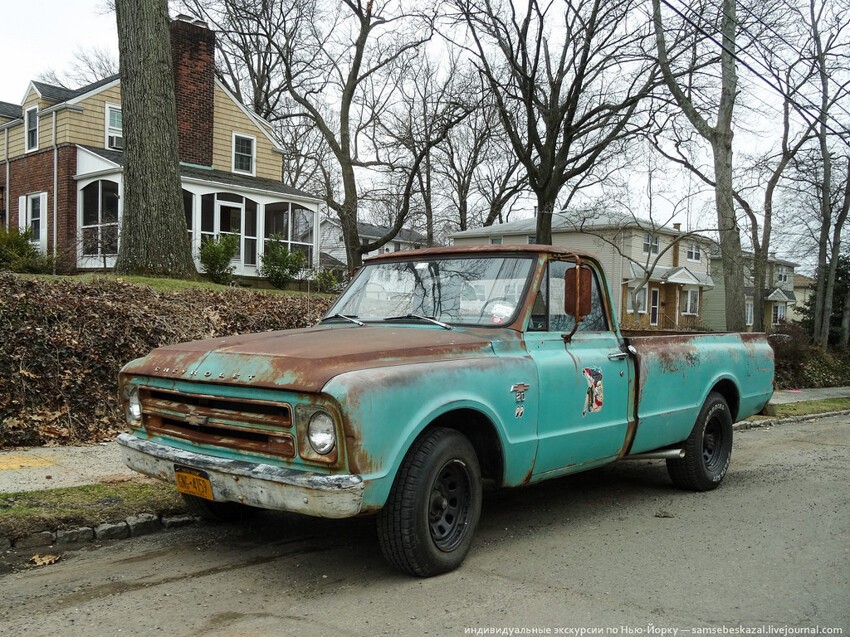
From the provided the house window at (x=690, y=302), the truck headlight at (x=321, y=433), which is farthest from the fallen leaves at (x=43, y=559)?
the house window at (x=690, y=302)

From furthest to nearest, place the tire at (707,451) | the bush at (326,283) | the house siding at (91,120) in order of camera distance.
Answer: the house siding at (91,120), the bush at (326,283), the tire at (707,451)

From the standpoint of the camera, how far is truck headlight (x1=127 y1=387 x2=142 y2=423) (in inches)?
194

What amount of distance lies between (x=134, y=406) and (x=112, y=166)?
19.1 metres

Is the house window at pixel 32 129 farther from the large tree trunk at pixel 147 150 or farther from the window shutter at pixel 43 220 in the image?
the large tree trunk at pixel 147 150

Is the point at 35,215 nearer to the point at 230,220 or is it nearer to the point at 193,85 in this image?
the point at 230,220

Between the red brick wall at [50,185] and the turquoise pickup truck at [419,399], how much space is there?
19.4 meters

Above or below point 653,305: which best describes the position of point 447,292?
below

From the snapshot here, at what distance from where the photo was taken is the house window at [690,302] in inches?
1876

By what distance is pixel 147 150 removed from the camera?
1366cm

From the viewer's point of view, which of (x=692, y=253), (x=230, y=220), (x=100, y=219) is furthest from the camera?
(x=692, y=253)

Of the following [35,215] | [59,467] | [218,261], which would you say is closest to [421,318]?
[59,467]

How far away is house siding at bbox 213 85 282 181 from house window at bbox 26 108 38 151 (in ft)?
18.3

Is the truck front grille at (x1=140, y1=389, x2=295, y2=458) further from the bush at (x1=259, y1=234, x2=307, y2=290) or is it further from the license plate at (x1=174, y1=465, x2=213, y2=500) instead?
the bush at (x1=259, y1=234, x2=307, y2=290)

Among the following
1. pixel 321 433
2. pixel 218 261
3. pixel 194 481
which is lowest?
pixel 194 481
